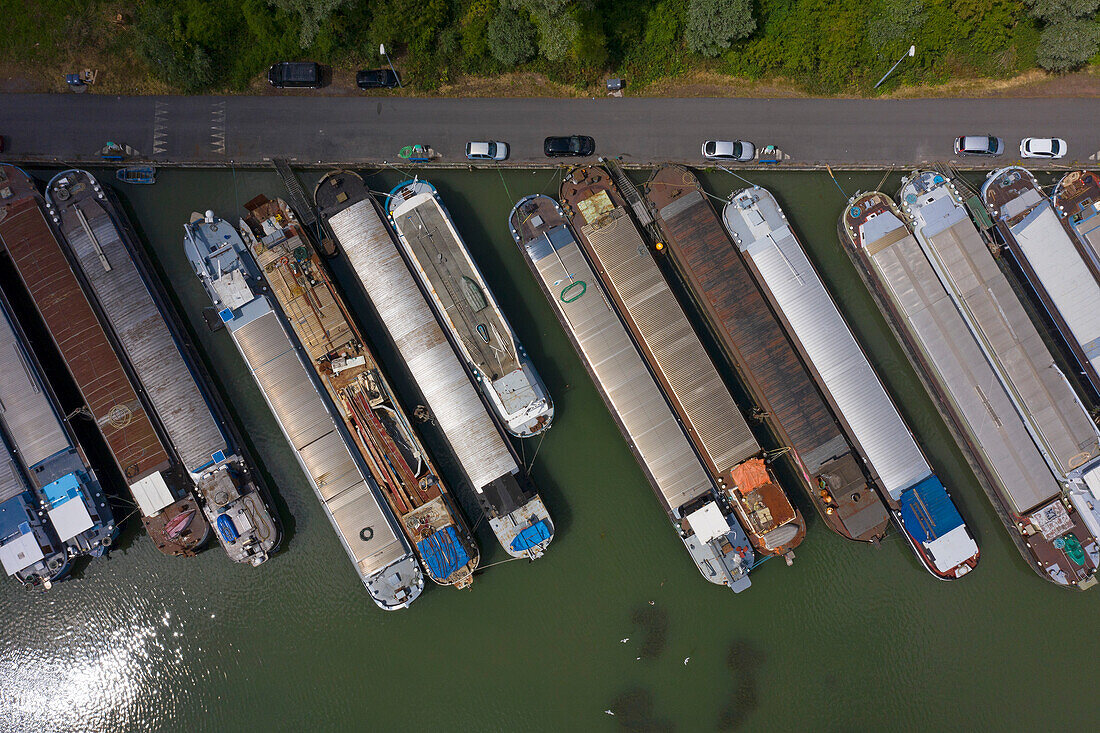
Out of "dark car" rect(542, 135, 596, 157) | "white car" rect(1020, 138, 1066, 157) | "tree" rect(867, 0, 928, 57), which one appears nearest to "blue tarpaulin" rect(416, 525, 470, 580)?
"dark car" rect(542, 135, 596, 157)

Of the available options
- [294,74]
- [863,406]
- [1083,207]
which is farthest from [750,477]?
[294,74]

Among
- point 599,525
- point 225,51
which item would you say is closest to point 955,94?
point 599,525

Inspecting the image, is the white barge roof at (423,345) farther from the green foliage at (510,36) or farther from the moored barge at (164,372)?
the green foliage at (510,36)

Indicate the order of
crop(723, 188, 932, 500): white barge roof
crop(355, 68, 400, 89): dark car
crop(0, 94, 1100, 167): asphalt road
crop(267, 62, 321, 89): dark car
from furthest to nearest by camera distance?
1. crop(0, 94, 1100, 167): asphalt road
2. crop(355, 68, 400, 89): dark car
3. crop(267, 62, 321, 89): dark car
4. crop(723, 188, 932, 500): white barge roof

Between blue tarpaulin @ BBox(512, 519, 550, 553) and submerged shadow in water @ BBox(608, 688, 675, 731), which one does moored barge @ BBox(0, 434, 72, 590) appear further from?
submerged shadow in water @ BBox(608, 688, 675, 731)

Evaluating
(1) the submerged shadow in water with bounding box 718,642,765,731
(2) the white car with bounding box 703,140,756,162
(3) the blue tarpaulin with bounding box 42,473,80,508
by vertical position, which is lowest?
(1) the submerged shadow in water with bounding box 718,642,765,731

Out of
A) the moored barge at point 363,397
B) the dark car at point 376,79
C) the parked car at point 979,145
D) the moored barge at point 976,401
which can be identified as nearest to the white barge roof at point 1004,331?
the moored barge at point 976,401

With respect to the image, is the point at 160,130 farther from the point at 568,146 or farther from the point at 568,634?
the point at 568,634
